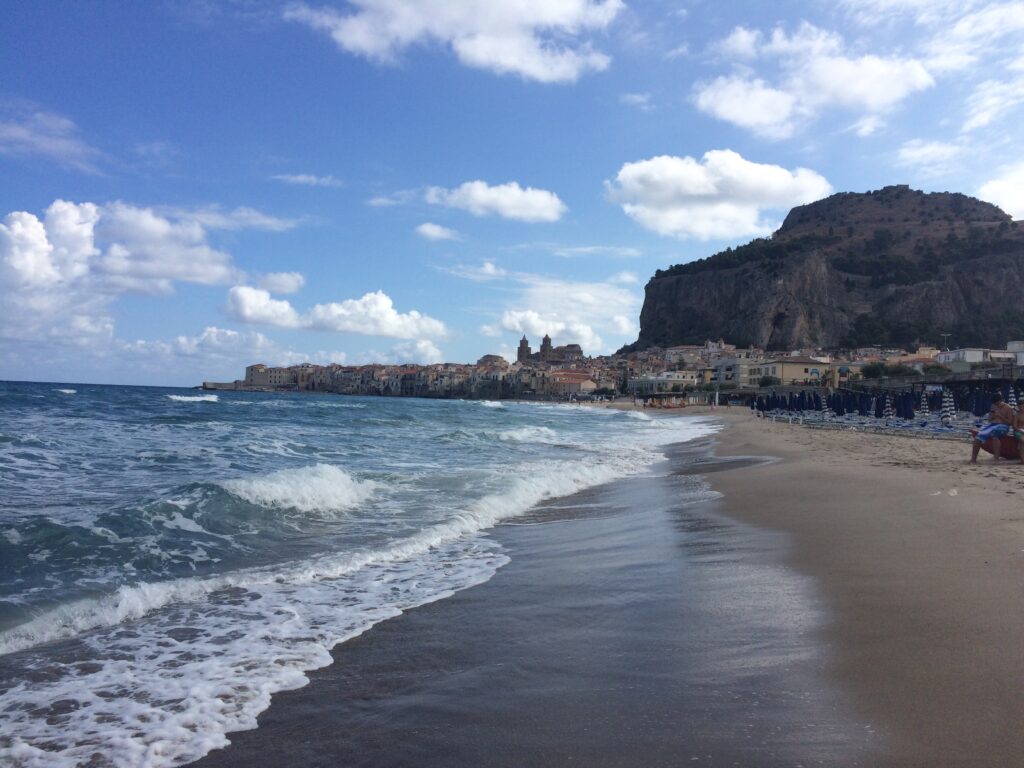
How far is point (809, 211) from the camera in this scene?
167125mm

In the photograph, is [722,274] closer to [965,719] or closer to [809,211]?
[809,211]

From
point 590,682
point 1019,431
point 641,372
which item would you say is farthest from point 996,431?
point 641,372

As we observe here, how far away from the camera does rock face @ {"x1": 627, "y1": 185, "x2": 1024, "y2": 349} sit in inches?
4471

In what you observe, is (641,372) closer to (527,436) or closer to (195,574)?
→ (527,436)

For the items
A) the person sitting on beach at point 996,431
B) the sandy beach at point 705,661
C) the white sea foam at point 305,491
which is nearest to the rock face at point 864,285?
the person sitting on beach at point 996,431

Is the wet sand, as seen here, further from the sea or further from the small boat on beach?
the small boat on beach

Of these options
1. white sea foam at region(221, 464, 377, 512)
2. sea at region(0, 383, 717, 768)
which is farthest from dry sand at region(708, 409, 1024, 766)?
white sea foam at region(221, 464, 377, 512)

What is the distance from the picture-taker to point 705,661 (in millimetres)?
3697

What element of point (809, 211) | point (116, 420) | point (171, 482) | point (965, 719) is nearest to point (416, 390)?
point (809, 211)

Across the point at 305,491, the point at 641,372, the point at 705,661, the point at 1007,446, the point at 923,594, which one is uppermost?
the point at 641,372

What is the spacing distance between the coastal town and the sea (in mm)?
52508

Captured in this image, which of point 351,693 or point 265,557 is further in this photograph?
point 265,557

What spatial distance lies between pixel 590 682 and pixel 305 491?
731 centimetres

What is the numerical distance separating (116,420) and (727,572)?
2600 centimetres
